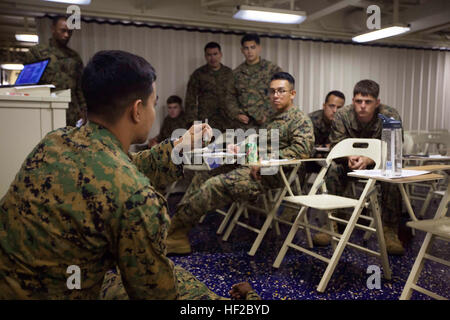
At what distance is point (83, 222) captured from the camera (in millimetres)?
788

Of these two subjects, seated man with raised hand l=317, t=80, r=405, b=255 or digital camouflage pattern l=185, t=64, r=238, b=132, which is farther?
digital camouflage pattern l=185, t=64, r=238, b=132

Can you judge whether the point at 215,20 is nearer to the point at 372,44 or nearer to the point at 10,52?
the point at 372,44

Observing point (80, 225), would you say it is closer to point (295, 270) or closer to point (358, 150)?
point (295, 270)

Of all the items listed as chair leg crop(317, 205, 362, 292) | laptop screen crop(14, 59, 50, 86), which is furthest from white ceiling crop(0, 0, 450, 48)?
chair leg crop(317, 205, 362, 292)

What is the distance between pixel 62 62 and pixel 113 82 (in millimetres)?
3691

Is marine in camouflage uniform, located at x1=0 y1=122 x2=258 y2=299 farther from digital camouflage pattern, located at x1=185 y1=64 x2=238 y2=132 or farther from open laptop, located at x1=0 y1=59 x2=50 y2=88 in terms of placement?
digital camouflage pattern, located at x1=185 y1=64 x2=238 y2=132

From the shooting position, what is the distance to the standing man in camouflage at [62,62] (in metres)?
3.95

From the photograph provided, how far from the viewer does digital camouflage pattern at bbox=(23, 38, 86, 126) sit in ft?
12.9

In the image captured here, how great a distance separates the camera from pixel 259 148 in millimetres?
3254

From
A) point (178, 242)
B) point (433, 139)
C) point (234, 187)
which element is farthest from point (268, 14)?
point (178, 242)

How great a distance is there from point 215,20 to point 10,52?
6052 millimetres

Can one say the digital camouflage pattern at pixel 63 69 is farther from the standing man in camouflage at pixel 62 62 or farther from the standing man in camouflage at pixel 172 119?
the standing man in camouflage at pixel 172 119

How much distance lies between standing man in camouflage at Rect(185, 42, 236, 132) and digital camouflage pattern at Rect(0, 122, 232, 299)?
4.15m

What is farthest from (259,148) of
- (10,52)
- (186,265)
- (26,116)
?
(10,52)
